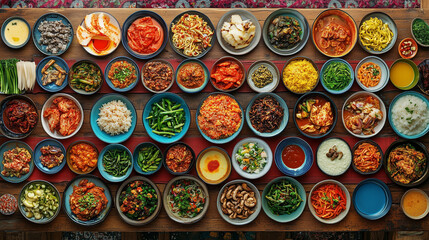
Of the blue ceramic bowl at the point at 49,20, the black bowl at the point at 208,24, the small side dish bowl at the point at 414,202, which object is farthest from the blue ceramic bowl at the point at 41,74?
the small side dish bowl at the point at 414,202

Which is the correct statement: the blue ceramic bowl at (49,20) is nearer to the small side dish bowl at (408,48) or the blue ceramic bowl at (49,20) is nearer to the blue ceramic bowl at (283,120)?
the blue ceramic bowl at (283,120)

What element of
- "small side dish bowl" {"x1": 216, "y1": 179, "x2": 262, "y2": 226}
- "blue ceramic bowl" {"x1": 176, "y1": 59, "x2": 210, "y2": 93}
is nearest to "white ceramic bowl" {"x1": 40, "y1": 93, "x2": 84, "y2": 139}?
"blue ceramic bowl" {"x1": 176, "y1": 59, "x2": 210, "y2": 93}

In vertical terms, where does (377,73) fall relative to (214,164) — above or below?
above

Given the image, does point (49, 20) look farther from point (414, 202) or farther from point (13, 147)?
point (414, 202)

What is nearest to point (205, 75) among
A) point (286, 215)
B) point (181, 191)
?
point (181, 191)

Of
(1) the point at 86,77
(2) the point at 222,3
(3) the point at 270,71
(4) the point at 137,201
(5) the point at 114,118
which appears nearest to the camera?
(4) the point at 137,201

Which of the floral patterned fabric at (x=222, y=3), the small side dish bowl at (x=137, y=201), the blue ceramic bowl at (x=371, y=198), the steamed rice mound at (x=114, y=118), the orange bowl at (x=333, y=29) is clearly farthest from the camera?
the floral patterned fabric at (x=222, y=3)

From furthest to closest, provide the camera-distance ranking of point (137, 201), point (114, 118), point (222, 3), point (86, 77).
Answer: point (222, 3)
point (86, 77)
point (114, 118)
point (137, 201)
